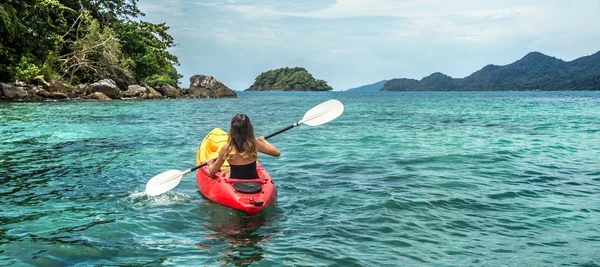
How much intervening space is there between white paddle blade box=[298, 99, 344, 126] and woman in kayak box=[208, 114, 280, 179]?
1.91 metres

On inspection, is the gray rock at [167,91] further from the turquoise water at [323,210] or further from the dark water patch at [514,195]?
the dark water patch at [514,195]

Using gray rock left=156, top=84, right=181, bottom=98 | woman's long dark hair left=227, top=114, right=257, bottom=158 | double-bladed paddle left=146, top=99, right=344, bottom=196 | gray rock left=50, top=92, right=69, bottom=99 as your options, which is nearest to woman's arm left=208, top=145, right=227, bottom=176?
woman's long dark hair left=227, top=114, right=257, bottom=158

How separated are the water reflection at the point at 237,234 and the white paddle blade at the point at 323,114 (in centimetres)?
236

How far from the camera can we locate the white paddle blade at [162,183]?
6.75 meters

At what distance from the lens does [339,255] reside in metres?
4.64

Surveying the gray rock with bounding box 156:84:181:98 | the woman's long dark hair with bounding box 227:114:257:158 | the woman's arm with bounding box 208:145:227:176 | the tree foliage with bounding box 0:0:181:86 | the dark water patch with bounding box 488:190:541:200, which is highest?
the tree foliage with bounding box 0:0:181:86

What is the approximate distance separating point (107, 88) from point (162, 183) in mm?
30035

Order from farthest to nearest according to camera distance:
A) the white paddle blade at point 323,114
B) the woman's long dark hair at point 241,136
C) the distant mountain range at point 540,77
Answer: the distant mountain range at point 540,77 < the white paddle blade at point 323,114 < the woman's long dark hair at point 241,136

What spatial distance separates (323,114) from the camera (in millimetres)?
8344

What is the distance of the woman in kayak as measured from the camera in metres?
6.09

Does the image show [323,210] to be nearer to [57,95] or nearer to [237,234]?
[237,234]

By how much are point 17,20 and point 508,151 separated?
2633cm

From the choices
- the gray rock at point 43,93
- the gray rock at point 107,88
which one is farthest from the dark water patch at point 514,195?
the gray rock at point 107,88

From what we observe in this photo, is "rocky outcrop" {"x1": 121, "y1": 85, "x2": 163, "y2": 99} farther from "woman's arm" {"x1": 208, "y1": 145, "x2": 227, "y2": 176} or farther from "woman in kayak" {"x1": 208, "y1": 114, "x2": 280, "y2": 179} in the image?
"woman in kayak" {"x1": 208, "y1": 114, "x2": 280, "y2": 179}
